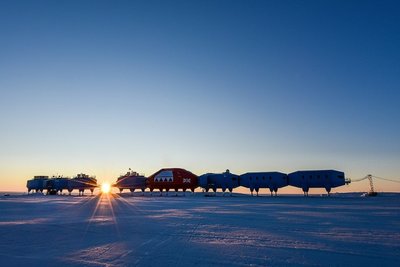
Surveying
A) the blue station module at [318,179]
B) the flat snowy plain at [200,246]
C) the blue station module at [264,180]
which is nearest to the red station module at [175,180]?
the blue station module at [264,180]

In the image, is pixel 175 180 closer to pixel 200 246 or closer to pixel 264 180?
pixel 264 180

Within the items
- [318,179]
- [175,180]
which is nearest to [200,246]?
[318,179]

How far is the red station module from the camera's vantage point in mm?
90438

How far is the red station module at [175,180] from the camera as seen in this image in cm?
9044

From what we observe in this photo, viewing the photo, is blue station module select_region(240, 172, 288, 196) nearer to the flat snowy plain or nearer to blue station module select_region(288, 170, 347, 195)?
blue station module select_region(288, 170, 347, 195)

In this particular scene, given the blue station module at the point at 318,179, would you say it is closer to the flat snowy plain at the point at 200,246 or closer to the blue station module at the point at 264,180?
the blue station module at the point at 264,180

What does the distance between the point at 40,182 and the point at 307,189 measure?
99.4m

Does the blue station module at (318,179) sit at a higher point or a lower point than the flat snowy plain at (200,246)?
higher

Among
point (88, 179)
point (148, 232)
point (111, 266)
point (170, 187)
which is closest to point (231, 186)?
point (170, 187)

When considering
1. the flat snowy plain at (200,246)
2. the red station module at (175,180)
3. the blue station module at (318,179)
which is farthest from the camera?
the red station module at (175,180)

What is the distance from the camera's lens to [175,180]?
90.7 metres

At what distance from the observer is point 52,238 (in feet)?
38.6

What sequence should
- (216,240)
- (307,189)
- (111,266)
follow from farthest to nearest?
(307,189) → (216,240) → (111,266)

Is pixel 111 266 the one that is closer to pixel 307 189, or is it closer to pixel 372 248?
pixel 372 248
